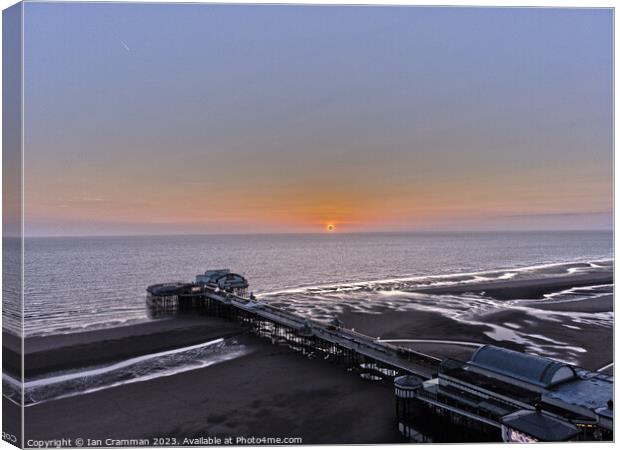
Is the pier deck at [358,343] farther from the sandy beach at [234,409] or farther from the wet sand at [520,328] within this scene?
the wet sand at [520,328]

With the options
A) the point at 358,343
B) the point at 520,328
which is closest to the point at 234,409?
the point at 358,343

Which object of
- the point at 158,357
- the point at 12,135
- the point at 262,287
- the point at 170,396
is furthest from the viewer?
the point at 262,287

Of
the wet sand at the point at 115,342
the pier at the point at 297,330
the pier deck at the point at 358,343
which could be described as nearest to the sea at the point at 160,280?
the wet sand at the point at 115,342

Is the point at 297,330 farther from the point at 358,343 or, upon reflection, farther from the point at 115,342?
the point at 115,342

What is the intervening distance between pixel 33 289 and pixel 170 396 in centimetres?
3948

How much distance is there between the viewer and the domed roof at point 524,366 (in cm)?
1564

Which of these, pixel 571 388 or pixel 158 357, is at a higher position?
pixel 571 388

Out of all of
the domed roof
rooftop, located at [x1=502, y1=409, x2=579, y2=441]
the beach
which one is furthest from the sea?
the domed roof

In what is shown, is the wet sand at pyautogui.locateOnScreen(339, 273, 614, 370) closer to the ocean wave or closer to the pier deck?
the pier deck

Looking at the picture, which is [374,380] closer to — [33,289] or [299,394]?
[299,394]

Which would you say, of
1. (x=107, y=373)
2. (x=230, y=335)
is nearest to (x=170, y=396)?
(x=107, y=373)

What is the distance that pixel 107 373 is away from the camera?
23297 mm

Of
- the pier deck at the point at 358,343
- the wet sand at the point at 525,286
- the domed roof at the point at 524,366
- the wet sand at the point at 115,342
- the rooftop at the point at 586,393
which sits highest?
the domed roof at the point at 524,366

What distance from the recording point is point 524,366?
53.6 ft
